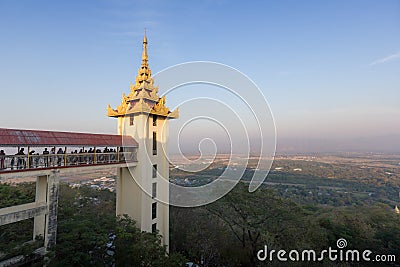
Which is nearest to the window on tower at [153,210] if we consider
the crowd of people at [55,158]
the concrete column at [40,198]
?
the crowd of people at [55,158]

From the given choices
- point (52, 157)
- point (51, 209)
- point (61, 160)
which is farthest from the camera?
point (61, 160)

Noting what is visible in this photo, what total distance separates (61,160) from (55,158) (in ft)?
1.10

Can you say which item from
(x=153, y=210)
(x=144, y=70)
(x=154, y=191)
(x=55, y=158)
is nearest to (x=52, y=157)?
(x=55, y=158)

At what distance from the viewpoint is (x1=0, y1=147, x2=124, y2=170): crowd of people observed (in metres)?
8.18

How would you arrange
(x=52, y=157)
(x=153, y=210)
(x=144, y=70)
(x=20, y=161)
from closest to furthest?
1. (x=20, y=161)
2. (x=52, y=157)
3. (x=153, y=210)
4. (x=144, y=70)

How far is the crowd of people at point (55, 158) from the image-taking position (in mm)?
8180

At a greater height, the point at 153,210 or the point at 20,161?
the point at 20,161

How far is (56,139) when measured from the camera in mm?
9555

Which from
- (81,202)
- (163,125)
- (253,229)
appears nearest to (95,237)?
(163,125)

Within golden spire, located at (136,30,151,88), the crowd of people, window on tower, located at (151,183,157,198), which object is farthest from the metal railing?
golden spire, located at (136,30,151,88)

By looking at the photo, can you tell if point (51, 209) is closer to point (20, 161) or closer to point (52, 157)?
point (52, 157)

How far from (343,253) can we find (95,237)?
15.2 m

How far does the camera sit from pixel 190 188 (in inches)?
786

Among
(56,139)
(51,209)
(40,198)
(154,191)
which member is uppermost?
(56,139)
